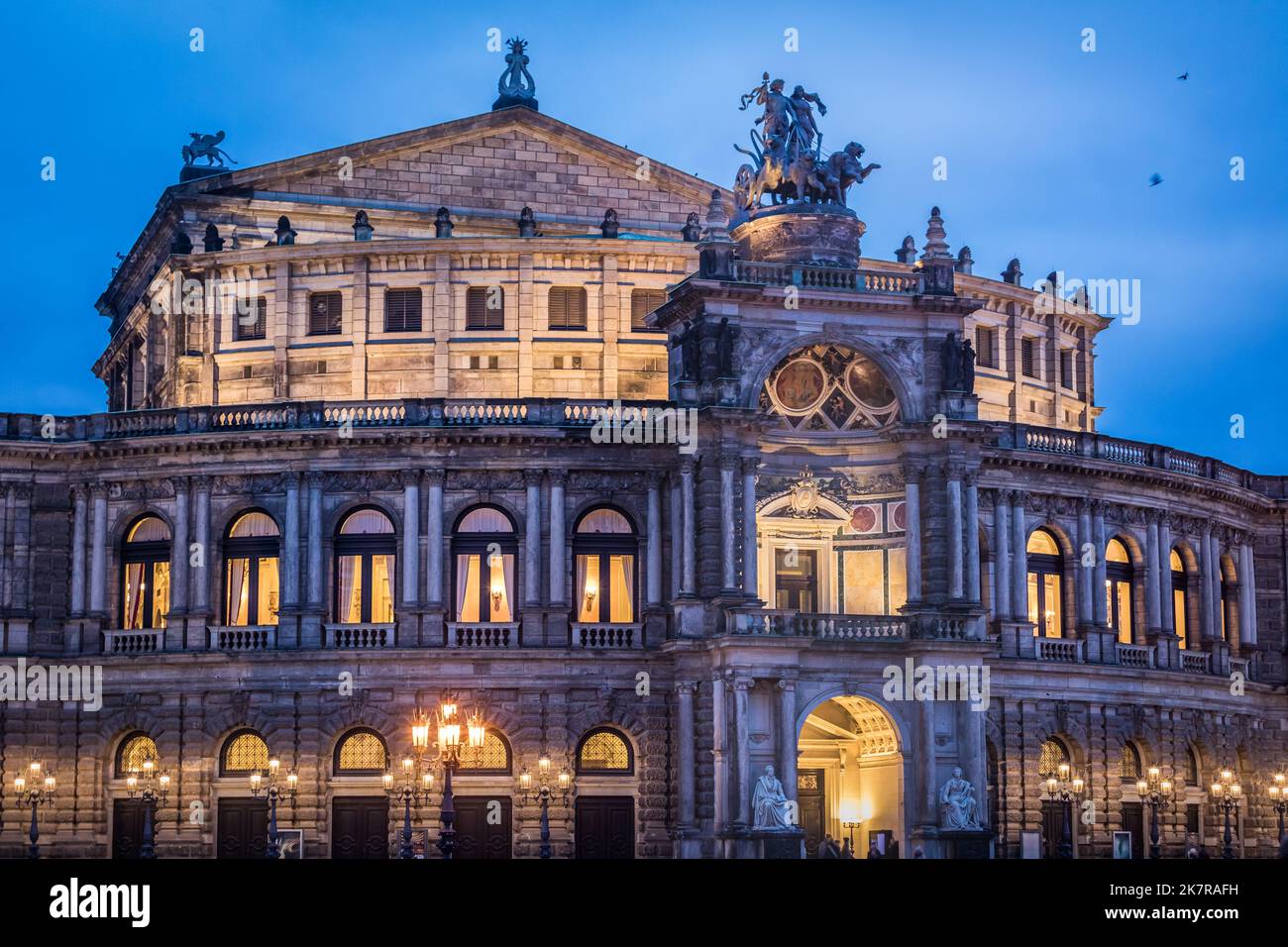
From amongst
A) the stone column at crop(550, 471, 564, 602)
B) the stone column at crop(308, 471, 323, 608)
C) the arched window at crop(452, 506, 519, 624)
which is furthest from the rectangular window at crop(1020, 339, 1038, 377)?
the stone column at crop(308, 471, 323, 608)

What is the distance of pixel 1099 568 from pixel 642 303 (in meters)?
18.6

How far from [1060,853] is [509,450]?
2260cm

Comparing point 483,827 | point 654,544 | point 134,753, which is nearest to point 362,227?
point 654,544

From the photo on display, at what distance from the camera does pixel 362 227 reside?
78938mm

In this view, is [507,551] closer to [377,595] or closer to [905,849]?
[377,595]

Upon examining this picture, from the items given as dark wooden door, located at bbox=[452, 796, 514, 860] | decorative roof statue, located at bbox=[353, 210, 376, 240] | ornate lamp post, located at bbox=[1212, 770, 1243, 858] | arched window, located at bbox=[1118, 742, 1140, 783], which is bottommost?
dark wooden door, located at bbox=[452, 796, 514, 860]

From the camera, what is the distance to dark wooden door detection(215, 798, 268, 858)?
68975mm

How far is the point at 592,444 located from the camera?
70.5m

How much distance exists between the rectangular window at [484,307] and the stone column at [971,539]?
18.7 m

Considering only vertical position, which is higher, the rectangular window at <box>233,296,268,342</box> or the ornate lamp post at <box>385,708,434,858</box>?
the rectangular window at <box>233,296,268,342</box>

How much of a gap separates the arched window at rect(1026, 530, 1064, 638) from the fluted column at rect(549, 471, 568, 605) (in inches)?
664

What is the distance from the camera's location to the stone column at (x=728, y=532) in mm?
66438

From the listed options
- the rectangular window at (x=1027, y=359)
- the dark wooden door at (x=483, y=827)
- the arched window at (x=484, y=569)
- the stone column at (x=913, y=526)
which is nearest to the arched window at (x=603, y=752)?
the dark wooden door at (x=483, y=827)

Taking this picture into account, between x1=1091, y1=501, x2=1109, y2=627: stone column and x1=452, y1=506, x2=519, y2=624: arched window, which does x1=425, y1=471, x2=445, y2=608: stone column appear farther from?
Result: x1=1091, y1=501, x2=1109, y2=627: stone column
